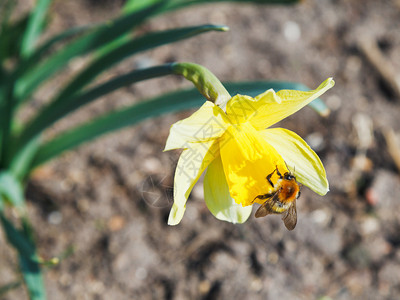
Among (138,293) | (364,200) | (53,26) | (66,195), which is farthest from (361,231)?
(53,26)

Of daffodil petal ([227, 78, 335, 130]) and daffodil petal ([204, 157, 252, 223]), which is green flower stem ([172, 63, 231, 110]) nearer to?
daffodil petal ([227, 78, 335, 130])

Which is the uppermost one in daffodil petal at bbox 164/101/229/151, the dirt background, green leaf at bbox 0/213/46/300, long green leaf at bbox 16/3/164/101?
long green leaf at bbox 16/3/164/101

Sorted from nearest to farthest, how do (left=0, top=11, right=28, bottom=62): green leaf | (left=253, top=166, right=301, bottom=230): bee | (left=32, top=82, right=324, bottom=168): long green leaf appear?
(left=253, top=166, right=301, bottom=230): bee
(left=32, top=82, right=324, bottom=168): long green leaf
(left=0, top=11, right=28, bottom=62): green leaf

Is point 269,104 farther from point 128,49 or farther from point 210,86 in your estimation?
point 128,49

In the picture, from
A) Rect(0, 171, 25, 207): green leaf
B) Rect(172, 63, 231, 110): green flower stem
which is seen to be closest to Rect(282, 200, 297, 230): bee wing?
Rect(172, 63, 231, 110): green flower stem

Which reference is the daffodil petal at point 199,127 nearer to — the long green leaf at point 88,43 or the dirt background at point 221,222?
the long green leaf at point 88,43

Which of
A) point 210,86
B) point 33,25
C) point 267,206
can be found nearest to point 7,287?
point 33,25

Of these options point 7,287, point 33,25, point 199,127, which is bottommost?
point 7,287
